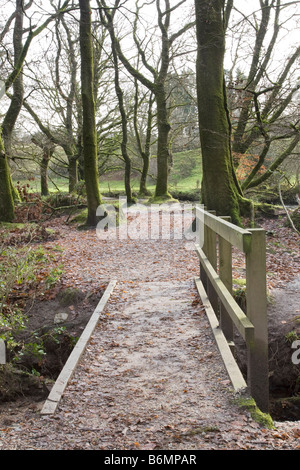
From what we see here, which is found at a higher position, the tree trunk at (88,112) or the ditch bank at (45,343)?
the tree trunk at (88,112)

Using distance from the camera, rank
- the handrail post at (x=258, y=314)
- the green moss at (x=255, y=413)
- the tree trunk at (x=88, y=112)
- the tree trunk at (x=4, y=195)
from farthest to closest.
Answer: the tree trunk at (x=4, y=195), the tree trunk at (x=88, y=112), the handrail post at (x=258, y=314), the green moss at (x=255, y=413)

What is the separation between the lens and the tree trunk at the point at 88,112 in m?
14.1

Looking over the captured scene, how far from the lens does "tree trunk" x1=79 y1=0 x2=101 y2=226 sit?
1412 centimetres

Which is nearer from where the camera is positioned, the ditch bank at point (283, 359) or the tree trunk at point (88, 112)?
the ditch bank at point (283, 359)

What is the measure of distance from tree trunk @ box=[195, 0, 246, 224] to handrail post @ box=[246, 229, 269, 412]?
7309 millimetres

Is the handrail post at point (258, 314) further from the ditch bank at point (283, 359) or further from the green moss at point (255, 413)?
the ditch bank at point (283, 359)

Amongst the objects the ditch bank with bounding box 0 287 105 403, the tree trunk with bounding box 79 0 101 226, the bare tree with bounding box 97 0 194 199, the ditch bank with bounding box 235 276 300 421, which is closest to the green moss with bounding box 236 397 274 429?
the ditch bank with bounding box 235 276 300 421

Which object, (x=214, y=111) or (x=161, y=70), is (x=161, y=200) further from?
(x=214, y=111)

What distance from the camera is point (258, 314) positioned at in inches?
153

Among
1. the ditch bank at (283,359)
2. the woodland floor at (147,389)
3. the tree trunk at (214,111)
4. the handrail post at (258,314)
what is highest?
the tree trunk at (214,111)

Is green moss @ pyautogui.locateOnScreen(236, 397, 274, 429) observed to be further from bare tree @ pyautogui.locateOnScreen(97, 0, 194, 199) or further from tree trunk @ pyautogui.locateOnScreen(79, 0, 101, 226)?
bare tree @ pyautogui.locateOnScreen(97, 0, 194, 199)

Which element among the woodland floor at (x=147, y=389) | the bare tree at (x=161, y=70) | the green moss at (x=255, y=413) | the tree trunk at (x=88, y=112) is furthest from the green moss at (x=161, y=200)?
the green moss at (x=255, y=413)

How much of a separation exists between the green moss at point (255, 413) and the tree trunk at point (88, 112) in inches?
468

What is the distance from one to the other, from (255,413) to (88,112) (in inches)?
496
